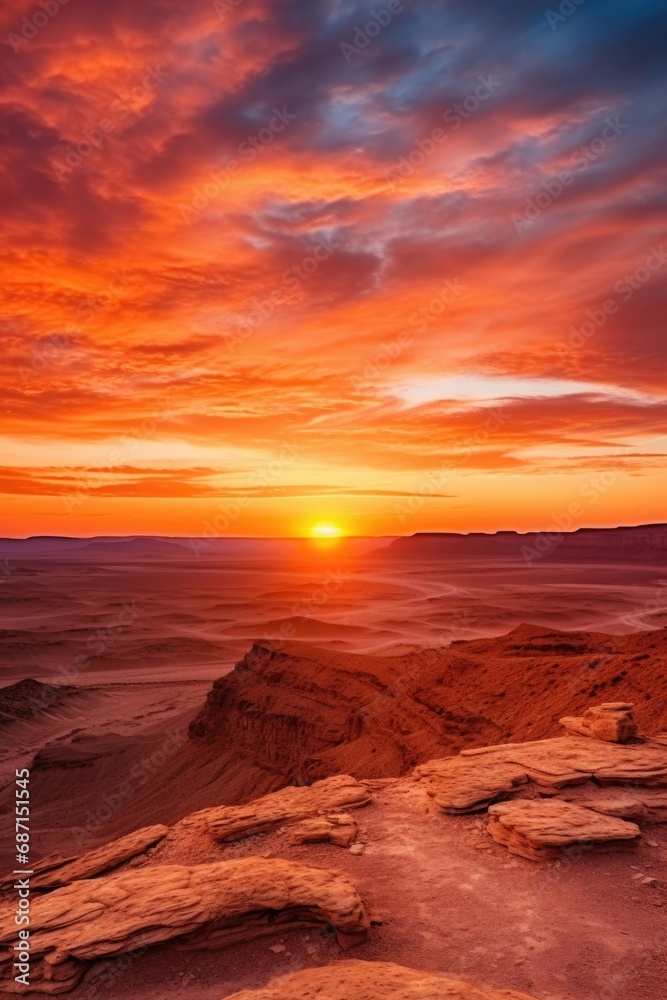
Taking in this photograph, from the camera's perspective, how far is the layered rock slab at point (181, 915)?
297 inches

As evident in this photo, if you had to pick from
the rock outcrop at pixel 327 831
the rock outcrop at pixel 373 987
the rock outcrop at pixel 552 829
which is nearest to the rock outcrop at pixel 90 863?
the rock outcrop at pixel 327 831

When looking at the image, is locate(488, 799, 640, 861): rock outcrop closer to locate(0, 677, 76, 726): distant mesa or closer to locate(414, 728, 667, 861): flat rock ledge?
locate(414, 728, 667, 861): flat rock ledge

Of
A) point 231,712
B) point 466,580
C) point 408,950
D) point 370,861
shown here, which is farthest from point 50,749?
point 466,580

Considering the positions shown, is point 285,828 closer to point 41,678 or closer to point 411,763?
point 411,763

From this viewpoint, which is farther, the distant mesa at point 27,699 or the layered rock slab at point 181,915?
the distant mesa at point 27,699

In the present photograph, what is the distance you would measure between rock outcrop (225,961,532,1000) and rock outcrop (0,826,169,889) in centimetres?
553

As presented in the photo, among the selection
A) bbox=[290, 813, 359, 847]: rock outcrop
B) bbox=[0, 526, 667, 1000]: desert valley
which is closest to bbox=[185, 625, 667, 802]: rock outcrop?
bbox=[0, 526, 667, 1000]: desert valley

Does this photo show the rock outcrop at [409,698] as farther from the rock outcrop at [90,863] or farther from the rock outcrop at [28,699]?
the rock outcrop at [28,699]

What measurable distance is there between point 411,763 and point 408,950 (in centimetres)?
1323

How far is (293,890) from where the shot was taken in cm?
820

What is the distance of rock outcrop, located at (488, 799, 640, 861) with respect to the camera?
373 inches

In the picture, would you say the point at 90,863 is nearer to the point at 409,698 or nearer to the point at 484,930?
the point at 484,930

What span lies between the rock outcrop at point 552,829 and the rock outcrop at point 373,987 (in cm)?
346

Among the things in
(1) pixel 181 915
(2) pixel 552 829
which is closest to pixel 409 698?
(2) pixel 552 829
